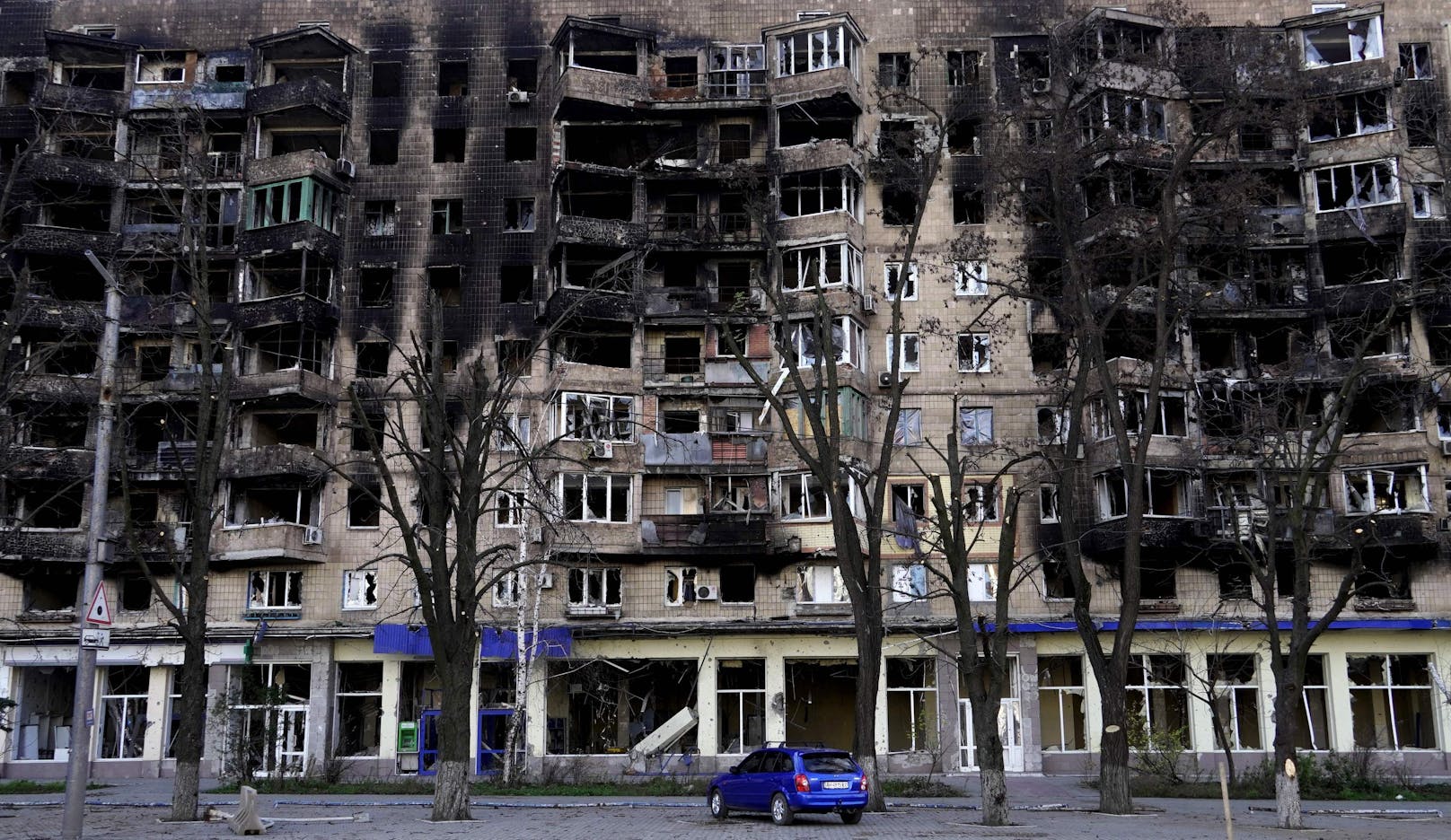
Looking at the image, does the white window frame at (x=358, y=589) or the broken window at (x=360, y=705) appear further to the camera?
the white window frame at (x=358, y=589)

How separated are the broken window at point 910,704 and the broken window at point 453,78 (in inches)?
1064

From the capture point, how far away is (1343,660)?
143ft

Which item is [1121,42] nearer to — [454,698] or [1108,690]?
[1108,690]

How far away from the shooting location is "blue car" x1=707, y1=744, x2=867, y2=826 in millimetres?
24625

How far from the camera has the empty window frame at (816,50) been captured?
48.0 meters

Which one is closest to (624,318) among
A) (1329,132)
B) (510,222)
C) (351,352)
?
(510,222)

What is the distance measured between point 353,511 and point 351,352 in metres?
5.79

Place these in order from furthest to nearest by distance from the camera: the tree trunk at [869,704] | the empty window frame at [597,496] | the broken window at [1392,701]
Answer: the empty window frame at [597,496] < the broken window at [1392,701] < the tree trunk at [869,704]

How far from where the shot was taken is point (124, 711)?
4594 centimetres

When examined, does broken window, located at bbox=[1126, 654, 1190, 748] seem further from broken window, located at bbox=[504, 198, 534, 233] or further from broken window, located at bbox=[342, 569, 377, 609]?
broken window, located at bbox=[504, 198, 534, 233]

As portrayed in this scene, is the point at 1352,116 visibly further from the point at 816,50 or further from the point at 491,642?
the point at 491,642

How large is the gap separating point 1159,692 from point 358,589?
1099 inches

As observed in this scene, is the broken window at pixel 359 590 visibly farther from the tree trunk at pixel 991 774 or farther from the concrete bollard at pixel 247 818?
the tree trunk at pixel 991 774

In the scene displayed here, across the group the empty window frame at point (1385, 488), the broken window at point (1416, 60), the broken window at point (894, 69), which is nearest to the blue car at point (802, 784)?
the empty window frame at point (1385, 488)
